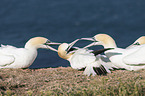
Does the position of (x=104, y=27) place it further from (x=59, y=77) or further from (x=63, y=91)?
(x=63, y=91)

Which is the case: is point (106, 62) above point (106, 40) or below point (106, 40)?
below

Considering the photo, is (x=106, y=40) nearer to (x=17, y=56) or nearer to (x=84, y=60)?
(x=84, y=60)

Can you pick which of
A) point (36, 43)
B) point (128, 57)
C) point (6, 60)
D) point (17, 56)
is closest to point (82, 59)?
point (128, 57)

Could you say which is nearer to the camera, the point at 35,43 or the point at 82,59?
the point at 82,59

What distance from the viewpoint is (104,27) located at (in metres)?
19.9

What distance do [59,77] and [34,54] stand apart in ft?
6.08

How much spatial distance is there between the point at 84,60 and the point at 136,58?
4.24ft

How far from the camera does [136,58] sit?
8.10 meters

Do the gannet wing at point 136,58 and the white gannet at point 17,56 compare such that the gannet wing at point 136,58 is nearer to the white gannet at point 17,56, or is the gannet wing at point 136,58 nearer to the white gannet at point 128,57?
the white gannet at point 128,57

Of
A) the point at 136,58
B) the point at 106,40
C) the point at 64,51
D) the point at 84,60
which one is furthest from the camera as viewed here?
the point at 64,51

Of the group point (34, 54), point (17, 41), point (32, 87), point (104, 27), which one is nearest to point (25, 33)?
point (17, 41)

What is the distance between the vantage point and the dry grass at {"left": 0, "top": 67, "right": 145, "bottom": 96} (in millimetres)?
5667

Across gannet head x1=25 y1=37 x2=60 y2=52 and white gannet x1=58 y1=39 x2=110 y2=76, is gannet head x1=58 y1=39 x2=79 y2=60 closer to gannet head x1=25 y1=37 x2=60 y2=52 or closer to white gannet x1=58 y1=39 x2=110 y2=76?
white gannet x1=58 y1=39 x2=110 y2=76

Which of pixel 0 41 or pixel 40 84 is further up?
pixel 0 41
